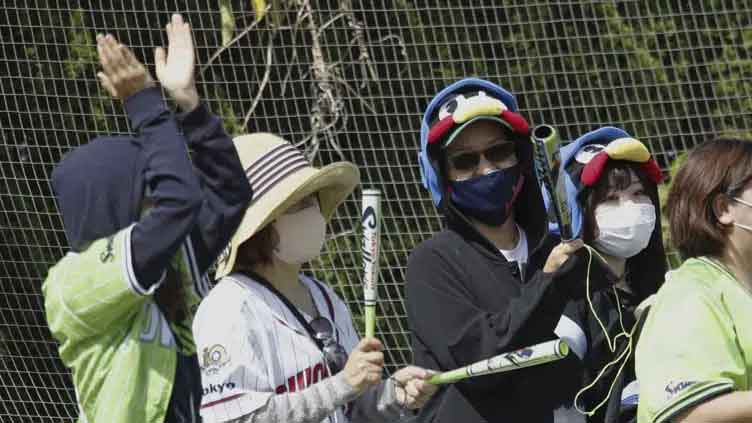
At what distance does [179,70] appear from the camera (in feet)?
10.2

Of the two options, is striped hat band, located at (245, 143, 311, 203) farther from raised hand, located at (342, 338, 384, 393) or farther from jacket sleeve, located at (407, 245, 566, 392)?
raised hand, located at (342, 338, 384, 393)

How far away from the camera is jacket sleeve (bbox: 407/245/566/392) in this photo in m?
3.57

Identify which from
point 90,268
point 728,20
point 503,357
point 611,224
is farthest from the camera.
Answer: point 728,20

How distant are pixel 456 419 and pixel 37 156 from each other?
4051 mm

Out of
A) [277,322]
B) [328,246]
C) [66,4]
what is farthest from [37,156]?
[277,322]

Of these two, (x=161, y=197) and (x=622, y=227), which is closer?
(x=161, y=197)

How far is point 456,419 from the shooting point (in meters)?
3.67

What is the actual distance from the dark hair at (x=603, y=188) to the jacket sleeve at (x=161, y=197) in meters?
1.38

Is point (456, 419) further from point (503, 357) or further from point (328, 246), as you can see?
point (328, 246)

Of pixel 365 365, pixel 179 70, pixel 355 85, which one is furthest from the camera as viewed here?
pixel 355 85

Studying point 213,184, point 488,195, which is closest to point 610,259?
point 488,195

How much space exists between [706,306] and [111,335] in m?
1.22

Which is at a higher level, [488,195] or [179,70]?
[179,70]

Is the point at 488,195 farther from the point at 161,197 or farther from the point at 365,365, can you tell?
the point at 161,197
